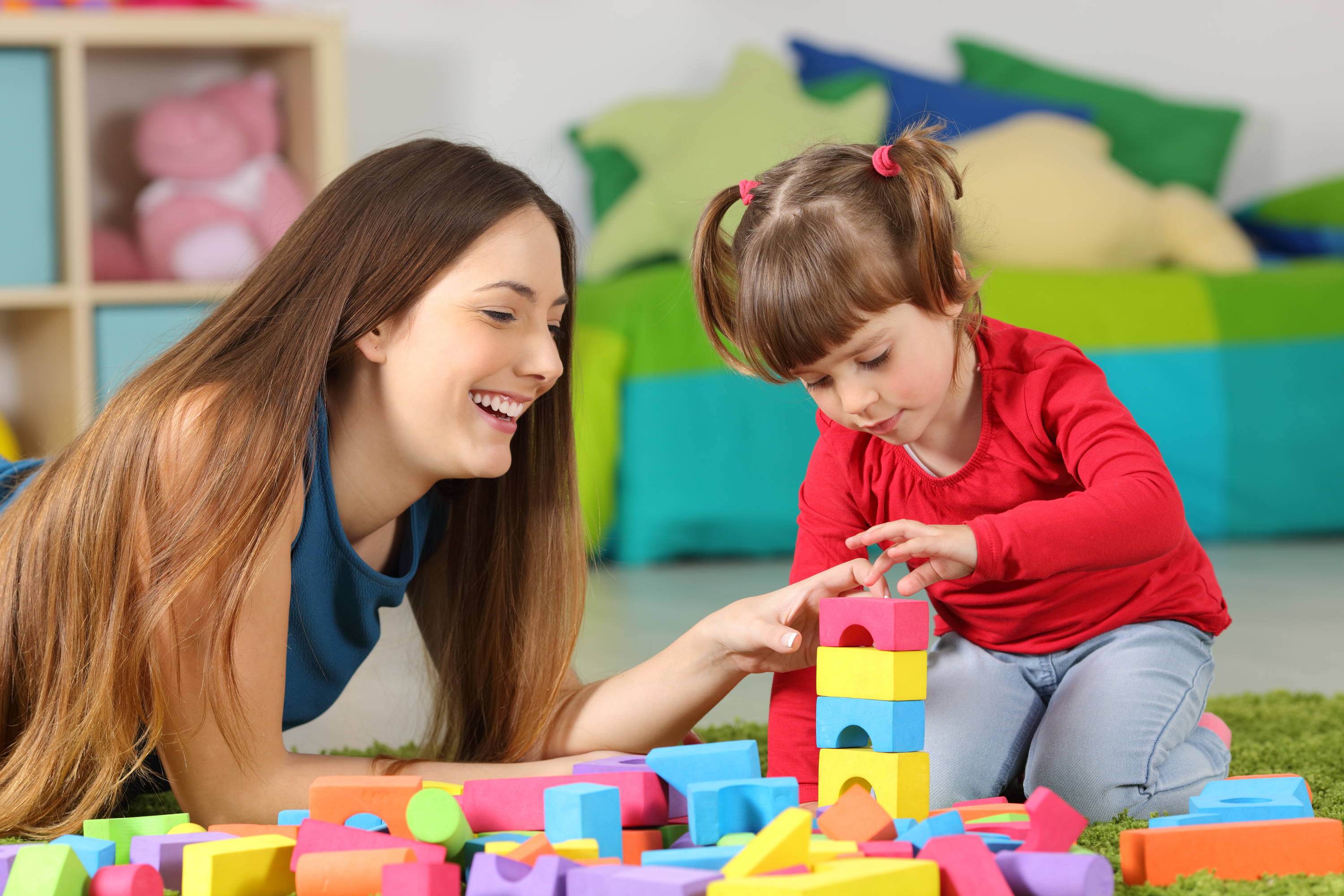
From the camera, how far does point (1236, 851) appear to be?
0.79m

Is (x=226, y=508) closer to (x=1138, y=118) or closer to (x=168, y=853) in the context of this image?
(x=168, y=853)

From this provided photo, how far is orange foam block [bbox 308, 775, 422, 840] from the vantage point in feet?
2.81

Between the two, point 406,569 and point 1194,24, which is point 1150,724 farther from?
point 1194,24

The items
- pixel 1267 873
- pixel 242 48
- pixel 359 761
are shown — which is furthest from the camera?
pixel 242 48

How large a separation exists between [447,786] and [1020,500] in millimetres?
488

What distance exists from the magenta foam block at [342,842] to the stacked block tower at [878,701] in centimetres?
25

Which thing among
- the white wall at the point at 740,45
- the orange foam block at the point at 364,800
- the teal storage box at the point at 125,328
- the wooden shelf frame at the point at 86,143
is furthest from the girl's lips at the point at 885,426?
the white wall at the point at 740,45

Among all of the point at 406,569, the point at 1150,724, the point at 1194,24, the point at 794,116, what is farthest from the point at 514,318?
the point at 1194,24

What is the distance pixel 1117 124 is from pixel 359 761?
2.93 meters

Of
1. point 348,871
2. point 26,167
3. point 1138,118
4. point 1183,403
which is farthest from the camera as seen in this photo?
point 1138,118

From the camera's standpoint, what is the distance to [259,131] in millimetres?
2775

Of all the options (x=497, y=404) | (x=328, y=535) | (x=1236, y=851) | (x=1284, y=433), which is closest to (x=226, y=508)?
(x=328, y=535)

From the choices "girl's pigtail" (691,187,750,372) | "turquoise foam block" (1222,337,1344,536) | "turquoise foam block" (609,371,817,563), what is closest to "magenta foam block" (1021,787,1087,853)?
"girl's pigtail" (691,187,750,372)

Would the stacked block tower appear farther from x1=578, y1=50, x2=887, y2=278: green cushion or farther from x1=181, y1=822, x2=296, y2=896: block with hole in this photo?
x1=578, y1=50, x2=887, y2=278: green cushion
